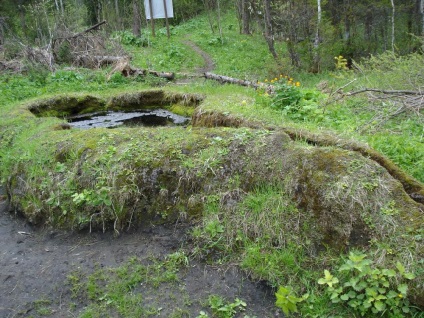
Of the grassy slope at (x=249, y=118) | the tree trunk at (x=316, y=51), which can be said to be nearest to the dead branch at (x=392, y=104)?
the grassy slope at (x=249, y=118)

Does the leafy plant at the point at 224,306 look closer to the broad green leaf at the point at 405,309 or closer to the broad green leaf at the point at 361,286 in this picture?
the broad green leaf at the point at 361,286

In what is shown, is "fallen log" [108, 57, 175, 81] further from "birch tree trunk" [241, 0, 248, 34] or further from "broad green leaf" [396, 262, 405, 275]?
"birch tree trunk" [241, 0, 248, 34]

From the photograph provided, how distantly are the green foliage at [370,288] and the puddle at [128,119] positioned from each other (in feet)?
15.2

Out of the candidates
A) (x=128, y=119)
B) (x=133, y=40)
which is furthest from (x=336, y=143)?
(x=133, y=40)

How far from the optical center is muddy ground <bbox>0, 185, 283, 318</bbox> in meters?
3.53

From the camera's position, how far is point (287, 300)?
10.7 ft

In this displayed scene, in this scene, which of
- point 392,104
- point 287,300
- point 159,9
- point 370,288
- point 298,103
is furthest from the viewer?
point 159,9

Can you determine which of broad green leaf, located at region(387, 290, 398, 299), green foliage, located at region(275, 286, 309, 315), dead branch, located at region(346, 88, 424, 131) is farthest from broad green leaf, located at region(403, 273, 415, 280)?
dead branch, located at region(346, 88, 424, 131)

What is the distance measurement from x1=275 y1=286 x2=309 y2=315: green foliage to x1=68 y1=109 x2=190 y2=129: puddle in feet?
14.7

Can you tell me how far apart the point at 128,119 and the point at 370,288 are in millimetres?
5845

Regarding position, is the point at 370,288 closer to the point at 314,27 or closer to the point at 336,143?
the point at 336,143

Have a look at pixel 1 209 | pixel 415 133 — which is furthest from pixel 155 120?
pixel 415 133

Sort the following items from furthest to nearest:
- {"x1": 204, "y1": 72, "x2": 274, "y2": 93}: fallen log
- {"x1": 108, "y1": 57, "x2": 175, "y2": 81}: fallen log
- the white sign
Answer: the white sign → {"x1": 108, "y1": 57, "x2": 175, "y2": 81}: fallen log → {"x1": 204, "y1": 72, "x2": 274, "y2": 93}: fallen log

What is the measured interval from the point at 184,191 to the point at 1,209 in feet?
8.91
